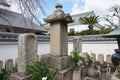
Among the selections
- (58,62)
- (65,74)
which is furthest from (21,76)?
(65,74)

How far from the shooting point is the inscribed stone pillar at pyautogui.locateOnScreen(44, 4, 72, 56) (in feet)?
12.9

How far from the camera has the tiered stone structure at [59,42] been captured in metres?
3.86

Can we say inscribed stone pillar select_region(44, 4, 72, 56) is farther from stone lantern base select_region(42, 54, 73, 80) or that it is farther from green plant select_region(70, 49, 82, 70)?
green plant select_region(70, 49, 82, 70)

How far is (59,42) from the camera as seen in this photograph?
158 inches

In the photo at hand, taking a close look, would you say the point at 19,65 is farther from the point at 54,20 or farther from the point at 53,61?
the point at 54,20

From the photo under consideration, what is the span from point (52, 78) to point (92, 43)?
22.6ft

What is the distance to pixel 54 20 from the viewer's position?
398cm

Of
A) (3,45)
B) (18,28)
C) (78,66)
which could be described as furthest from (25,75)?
(18,28)

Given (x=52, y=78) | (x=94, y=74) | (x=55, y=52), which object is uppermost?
(x=55, y=52)

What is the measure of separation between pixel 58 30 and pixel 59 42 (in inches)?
13.3

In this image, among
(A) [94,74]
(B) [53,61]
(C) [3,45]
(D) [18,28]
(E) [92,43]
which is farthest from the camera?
(D) [18,28]

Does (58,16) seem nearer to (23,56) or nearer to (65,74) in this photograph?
(23,56)

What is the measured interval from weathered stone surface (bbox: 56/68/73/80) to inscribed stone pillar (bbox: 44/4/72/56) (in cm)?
48

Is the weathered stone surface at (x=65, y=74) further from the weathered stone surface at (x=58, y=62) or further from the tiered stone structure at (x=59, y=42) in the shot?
the weathered stone surface at (x=58, y=62)
